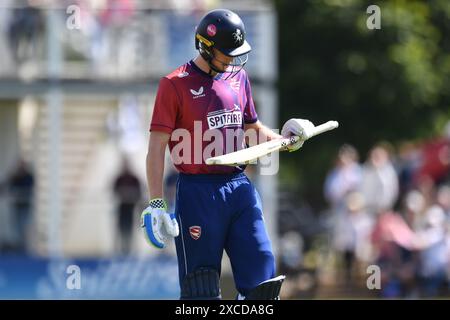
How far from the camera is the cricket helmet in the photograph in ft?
28.2

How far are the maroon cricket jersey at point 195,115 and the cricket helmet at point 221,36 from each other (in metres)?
0.20

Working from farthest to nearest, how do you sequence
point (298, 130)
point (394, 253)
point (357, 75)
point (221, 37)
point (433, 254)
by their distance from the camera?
point (357, 75)
point (394, 253)
point (433, 254)
point (298, 130)
point (221, 37)

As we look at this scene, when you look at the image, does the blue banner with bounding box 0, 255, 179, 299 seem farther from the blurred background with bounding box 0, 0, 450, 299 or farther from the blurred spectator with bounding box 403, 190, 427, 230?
the blurred spectator with bounding box 403, 190, 427, 230

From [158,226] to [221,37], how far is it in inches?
52.6

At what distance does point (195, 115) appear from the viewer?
8.63m

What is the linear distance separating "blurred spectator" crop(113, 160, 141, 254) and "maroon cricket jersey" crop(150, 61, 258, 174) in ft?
35.5

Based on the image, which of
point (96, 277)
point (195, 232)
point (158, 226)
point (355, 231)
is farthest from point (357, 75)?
point (158, 226)

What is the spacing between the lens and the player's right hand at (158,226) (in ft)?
27.6

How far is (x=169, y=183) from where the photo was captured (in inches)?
730

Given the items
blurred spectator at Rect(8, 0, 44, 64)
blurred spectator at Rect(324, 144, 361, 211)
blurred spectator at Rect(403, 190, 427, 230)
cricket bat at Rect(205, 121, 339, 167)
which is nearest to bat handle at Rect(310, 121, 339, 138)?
cricket bat at Rect(205, 121, 339, 167)

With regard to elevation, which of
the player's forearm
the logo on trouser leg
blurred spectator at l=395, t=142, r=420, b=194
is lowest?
the logo on trouser leg

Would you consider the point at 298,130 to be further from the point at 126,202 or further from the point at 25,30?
the point at 25,30
